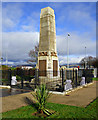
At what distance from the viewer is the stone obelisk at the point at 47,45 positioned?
12.2m

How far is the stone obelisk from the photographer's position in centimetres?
1216

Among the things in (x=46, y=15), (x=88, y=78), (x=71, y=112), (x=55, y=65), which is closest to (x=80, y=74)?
(x=88, y=78)

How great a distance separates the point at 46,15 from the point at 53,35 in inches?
85.8

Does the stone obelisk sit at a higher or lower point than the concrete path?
higher

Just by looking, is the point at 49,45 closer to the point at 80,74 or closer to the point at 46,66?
the point at 46,66

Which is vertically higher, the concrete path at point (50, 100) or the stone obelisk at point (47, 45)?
the stone obelisk at point (47, 45)

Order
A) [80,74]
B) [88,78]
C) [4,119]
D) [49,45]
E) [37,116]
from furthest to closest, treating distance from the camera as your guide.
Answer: [80,74]
[88,78]
[49,45]
[37,116]
[4,119]

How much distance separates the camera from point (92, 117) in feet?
15.4

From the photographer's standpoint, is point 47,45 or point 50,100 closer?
point 50,100

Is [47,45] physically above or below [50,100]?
above

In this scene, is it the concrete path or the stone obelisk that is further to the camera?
the stone obelisk

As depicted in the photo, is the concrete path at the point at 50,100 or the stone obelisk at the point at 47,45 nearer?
the concrete path at the point at 50,100

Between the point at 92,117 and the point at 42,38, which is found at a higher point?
the point at 42,38

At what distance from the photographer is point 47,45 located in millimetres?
12203
